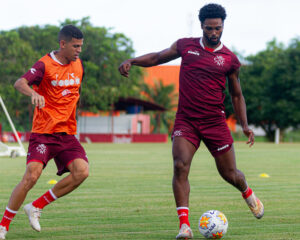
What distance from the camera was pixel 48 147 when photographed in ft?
20.9

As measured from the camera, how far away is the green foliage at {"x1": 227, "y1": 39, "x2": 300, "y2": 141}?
182 ft

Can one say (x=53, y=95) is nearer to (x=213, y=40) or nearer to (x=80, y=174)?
(x=80, y=174)

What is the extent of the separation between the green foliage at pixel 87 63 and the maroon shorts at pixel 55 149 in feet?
142

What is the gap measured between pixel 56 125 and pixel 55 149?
28 cm

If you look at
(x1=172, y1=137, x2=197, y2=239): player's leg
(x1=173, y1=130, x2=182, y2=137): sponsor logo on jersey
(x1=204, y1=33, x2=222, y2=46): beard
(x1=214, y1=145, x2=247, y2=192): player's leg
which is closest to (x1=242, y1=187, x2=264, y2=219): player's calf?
(x1=214, y1=145, x2=247, y2=192): player's leg

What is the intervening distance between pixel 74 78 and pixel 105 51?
48.7 m

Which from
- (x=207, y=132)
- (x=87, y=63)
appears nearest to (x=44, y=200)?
(x=207, y=132)

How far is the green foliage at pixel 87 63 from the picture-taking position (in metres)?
50.7

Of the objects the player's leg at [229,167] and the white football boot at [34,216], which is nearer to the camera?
the white football boot at [34,216]

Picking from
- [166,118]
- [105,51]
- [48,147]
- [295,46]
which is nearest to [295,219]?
[48,147]

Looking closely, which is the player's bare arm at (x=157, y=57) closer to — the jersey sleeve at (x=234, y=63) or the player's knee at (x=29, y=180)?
the jersey sleeve at (x=234, y=63)

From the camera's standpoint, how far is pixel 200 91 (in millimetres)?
6527

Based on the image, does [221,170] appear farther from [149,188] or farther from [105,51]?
[105,51]

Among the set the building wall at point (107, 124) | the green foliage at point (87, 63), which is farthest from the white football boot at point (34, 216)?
the building wall at point (107, 124)
